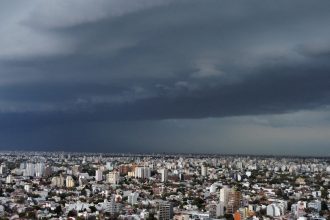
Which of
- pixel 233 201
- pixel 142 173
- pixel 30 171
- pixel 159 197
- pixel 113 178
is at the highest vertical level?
pixel 30 171

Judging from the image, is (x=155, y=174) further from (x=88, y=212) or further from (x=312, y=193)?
(x=88, y=212)

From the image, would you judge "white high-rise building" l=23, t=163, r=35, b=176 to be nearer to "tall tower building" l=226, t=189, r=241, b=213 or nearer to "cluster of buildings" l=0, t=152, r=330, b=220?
"cluster of buildings" l=0, t=152, r=330, b=220

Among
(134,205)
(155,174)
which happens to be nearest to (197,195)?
(134,205)

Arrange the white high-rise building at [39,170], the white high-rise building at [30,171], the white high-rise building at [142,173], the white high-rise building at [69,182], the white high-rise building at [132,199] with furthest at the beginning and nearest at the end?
1. the white high-rise building at [39,170]
2. the white high-rise building at [30,171]
3. the white high-rise building at [142,173]
4. the white high-rise building at [69,182]
5. the white high-rise building at [132,199]

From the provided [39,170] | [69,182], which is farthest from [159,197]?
[39,170]

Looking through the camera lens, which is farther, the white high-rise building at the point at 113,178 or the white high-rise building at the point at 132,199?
the white high-rise building at the point at 113,178

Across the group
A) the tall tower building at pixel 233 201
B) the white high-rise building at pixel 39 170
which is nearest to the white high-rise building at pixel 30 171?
the white high-rise building at pixel 39 170

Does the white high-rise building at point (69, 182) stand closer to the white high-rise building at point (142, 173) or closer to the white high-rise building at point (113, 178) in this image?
the white high-rise building at point (113, 178)

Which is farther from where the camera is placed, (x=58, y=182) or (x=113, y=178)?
(x=113, y=178)

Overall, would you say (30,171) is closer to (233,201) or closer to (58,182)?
(58,182)

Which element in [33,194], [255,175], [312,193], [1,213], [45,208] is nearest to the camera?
[1,213]

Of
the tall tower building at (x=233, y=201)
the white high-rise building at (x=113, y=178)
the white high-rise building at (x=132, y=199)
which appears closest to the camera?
the tall tower building at (x=233, y=201)
